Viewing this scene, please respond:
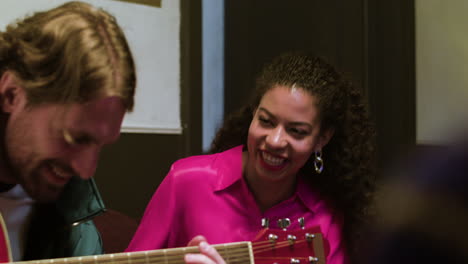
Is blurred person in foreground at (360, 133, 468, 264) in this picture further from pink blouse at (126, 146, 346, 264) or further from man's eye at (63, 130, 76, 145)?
pink blouse at (126, 146, 346, 264)

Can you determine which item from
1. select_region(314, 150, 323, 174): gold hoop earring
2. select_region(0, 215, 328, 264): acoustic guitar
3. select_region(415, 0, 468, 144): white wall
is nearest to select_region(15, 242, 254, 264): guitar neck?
select_region(0, 215, 328, 264): acoustic guitar

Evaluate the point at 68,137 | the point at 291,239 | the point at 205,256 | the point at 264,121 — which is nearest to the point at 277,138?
the point at 264,121

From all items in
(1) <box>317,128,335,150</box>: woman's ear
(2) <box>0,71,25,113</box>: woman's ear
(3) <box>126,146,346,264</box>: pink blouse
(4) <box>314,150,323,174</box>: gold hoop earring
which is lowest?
(3) <box>126,146,346,264</box>: pink blouse

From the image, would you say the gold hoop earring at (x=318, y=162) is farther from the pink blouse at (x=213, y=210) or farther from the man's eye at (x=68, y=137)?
the man's eye at (x=68, y=137)

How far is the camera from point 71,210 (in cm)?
90

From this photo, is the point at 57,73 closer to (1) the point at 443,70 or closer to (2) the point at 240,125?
(2) the point at 240,125

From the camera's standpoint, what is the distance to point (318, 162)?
1301 millimetres

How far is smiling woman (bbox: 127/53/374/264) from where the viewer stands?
1.19m

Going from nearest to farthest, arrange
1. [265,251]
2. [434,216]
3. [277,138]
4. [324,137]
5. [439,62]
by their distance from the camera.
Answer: [434,216] < [265,251] < [277,138] < [324,137] < [439,62]

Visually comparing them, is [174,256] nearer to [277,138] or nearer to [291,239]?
[291,239]

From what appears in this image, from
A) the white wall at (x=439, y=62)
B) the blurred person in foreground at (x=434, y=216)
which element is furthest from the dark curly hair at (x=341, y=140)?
the blurred person in foreground at (x=434, y=216)

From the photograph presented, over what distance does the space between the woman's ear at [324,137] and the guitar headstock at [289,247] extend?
301 mm

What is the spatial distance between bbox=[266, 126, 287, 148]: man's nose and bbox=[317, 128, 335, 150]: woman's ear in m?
0.13

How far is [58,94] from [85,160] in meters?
0.11
